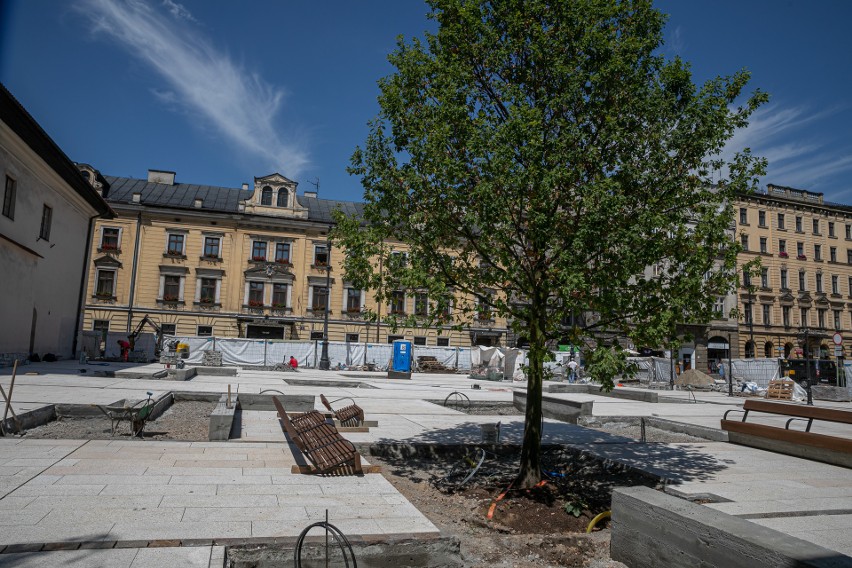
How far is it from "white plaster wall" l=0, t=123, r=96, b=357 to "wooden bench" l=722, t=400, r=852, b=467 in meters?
25.2

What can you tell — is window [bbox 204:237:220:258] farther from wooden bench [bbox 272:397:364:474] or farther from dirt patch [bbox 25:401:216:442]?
wooden bench [bbox 272:397:364:474]

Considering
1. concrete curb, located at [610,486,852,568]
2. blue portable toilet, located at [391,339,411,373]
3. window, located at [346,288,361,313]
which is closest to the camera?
concrete curb, located at [610,486,852,568]

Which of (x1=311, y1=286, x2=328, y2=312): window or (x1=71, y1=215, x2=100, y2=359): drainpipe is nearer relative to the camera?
(x1=71, y1=215, x2=100, y2=359): drainpipe

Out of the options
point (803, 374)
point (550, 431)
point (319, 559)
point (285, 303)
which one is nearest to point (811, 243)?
point (803, 374)

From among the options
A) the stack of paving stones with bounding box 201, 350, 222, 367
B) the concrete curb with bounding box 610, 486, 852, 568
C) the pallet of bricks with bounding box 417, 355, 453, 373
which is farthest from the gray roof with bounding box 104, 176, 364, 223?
the concrete curb with bounding box 610, 486, 852, 568

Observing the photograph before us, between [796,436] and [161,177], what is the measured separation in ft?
169

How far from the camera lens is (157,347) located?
120 ft

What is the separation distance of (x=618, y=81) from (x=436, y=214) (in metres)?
2.72

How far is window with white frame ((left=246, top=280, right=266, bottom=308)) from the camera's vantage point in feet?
153

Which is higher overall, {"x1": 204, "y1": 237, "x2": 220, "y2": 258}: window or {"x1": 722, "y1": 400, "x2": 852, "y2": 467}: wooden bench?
{"x1": 204, "y1": 237, "x2": 220, "y2": 258}: window

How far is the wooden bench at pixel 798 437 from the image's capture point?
8781 mm

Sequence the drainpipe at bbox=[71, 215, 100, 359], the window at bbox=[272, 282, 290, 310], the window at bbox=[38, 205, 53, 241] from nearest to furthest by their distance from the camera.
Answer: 1. the window at bbox=[38, 205, 53, 241]
2. the drainpipe at bbox=[71, 215, 100, 359]
3. the window at bbox=[272, 282, 290, 310]

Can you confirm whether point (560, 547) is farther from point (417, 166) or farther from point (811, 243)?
point (811, 243)

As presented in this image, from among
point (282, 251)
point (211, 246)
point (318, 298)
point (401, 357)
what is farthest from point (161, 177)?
point (401, 357)
